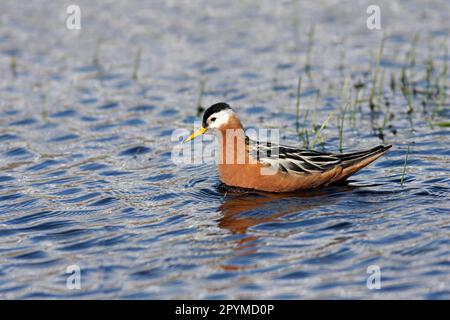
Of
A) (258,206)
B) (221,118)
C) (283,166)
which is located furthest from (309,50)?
(258,206)

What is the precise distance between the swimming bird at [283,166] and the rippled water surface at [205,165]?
8.6 inches

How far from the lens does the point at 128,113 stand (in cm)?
1423

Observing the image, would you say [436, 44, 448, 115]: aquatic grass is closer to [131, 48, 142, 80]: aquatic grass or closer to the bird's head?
the bird's head

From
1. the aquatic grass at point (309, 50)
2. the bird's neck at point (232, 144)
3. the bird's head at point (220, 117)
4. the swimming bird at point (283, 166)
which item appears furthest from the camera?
the aquatic grass at point (309, 50)

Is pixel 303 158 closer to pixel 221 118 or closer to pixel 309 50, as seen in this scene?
pixel 221 118

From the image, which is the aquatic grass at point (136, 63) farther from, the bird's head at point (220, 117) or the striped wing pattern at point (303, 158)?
the striped wing pattern at point (303, 158)

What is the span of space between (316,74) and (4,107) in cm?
597

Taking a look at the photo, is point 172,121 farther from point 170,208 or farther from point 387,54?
point 387,54

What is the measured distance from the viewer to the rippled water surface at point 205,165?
26.3 ft

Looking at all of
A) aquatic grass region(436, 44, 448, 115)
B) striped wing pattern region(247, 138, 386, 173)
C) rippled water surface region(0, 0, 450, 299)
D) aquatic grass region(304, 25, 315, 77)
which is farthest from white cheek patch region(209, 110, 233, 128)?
aquatic grass region(304, 25, 315, 77)

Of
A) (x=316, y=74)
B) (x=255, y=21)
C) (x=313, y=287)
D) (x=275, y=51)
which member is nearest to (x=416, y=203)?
(x=313, y=287)

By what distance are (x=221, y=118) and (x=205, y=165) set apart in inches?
48.0

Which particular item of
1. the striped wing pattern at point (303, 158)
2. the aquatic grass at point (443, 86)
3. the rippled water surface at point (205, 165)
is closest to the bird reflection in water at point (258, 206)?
the rippled water surface at point (205, 165)

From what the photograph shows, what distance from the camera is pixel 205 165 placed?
11.8 meters
